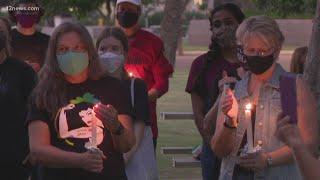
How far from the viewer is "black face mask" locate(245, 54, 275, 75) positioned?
5.61 metres

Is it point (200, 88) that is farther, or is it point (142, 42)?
point (142, 42)

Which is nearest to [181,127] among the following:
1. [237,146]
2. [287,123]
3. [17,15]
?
[17,15]

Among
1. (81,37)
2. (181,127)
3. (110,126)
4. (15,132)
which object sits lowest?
(181,127)

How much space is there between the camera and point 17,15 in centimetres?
929

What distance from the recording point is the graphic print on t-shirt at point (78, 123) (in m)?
5.61

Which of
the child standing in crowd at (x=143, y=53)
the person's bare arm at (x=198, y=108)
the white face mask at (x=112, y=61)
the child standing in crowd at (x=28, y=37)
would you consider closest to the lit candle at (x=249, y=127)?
the white face mask at (x=112, y=61)

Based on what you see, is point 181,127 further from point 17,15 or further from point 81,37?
point 81,37

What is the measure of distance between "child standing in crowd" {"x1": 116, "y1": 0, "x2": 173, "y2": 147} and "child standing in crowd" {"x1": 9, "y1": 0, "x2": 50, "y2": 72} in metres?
0.74

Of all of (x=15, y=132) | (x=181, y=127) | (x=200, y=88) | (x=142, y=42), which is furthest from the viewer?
(x=181, y=127)

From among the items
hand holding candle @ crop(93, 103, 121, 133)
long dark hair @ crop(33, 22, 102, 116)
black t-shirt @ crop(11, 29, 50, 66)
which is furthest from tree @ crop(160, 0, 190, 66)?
hand holding candle @ crop(93, 103, 121, 133)

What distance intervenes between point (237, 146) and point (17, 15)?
4.07 meters

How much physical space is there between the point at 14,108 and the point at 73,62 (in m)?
1.56

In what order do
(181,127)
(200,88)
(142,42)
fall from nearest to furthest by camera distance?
(200,88), (142,42), (181,127)

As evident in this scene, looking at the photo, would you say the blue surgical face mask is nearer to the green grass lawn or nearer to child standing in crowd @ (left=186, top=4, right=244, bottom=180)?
child standing in crowd @ (left=186, top=4, right=244, bottom=180)
